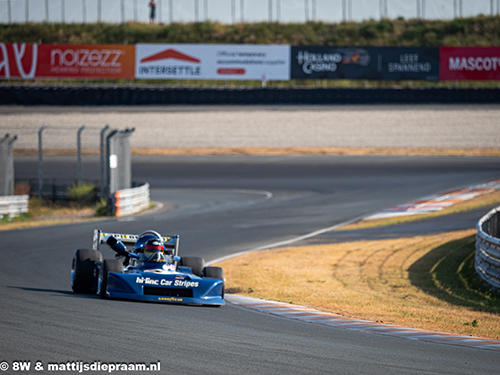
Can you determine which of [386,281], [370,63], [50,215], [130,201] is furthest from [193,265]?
[370,63]

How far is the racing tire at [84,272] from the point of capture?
9.23 metres

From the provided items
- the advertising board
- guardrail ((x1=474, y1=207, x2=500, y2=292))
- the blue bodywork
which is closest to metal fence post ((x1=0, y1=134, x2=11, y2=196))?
the blue bodywork

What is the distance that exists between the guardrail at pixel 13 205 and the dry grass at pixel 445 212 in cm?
930

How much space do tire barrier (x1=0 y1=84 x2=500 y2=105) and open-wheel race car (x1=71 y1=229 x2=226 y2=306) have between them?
2753 centimetres

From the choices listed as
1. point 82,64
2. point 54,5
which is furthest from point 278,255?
point 54,5

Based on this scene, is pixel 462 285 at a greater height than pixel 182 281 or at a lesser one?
lesser

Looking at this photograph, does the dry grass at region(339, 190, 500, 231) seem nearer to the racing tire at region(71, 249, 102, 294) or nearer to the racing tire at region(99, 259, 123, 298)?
the racing tire at region(71, 249, 102, 294)

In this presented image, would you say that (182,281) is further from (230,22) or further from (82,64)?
(230,22)

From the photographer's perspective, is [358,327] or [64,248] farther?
[64,248]

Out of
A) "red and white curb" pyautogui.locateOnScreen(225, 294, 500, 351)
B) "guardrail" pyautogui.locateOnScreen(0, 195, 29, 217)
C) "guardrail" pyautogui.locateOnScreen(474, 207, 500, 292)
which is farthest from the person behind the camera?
"guardrail" pyautogui.locateOnScreen(0, 195, 29, 217)

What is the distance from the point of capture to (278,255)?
14.4m

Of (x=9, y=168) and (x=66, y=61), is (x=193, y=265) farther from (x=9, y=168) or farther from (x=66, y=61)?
(x=66, y=61)

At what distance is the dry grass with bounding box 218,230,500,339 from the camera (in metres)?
9.38

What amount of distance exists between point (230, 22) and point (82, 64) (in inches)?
597
